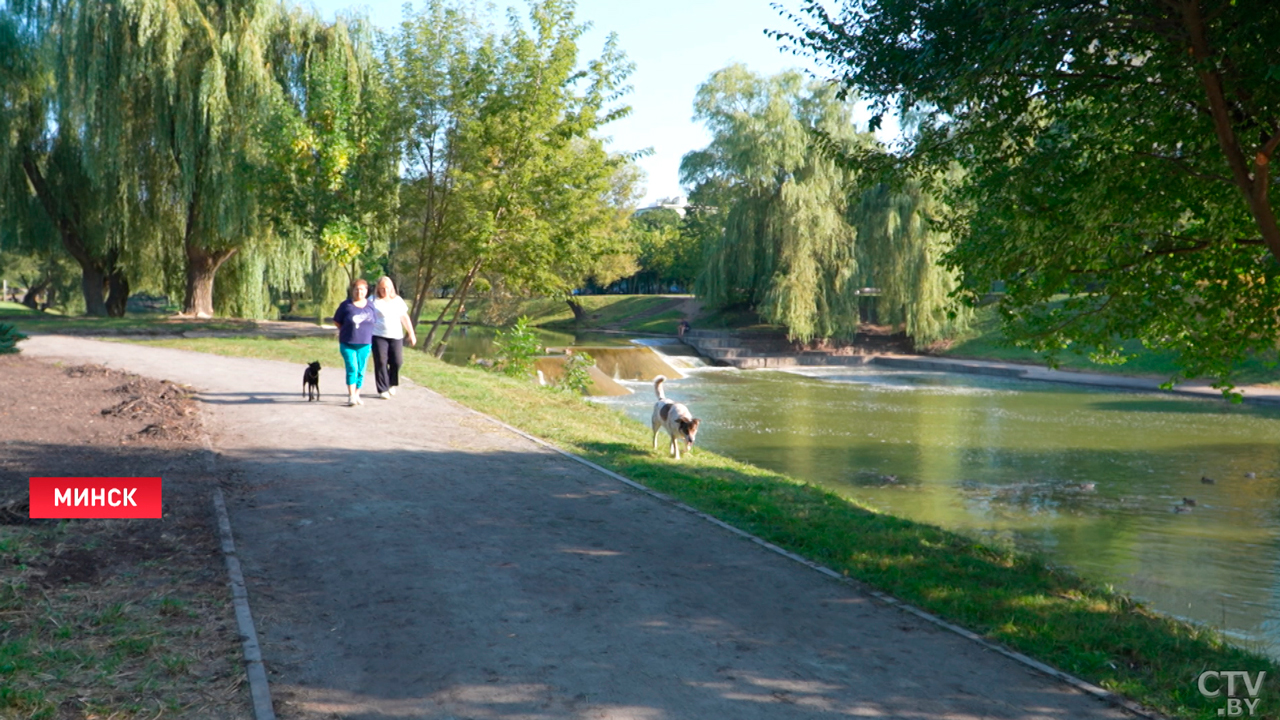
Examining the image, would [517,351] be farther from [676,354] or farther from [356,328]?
[676,354]

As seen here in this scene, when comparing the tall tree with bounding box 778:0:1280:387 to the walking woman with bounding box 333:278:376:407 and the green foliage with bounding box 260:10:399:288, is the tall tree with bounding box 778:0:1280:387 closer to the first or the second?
the walking woman with bounding box 333:278:376:407

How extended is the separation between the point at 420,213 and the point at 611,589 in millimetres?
20521

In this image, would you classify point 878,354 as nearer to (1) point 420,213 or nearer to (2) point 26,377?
(1) point 420,213

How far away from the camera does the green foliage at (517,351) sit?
22312mm

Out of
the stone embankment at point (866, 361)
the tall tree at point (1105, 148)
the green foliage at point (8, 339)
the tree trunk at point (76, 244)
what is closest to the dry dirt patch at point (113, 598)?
the tall tree at point (1105, 148)

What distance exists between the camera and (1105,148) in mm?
7988

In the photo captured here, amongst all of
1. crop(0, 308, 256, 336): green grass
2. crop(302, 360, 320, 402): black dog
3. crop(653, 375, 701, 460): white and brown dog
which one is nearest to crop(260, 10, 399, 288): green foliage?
crop(0, 308, 256, 336): green grass

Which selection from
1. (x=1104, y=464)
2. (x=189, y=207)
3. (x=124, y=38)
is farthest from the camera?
(x=189, y=207)

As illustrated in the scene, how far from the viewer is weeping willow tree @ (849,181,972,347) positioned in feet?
124

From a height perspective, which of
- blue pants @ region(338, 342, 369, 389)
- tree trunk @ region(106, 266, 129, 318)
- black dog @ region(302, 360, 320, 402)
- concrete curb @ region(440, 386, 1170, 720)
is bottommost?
concrete curb @ region(440, 386, 1170, 720)

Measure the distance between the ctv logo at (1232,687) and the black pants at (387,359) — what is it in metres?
9.89

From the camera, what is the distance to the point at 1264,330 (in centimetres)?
946

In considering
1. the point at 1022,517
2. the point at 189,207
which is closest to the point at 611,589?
the point at 1022,517

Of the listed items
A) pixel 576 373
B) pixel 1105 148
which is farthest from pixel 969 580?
pixel 576 373
